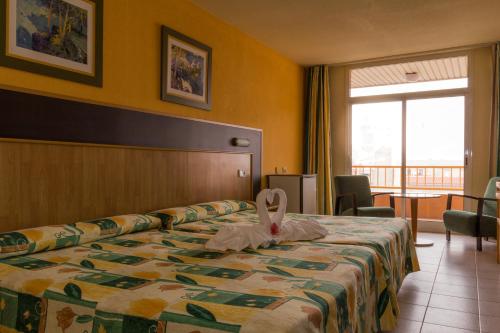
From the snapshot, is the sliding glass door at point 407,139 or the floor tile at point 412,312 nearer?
the floor tile at point 412,312

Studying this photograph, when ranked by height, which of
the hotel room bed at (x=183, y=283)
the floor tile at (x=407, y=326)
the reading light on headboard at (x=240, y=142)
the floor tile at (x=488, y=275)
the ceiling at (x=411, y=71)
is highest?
the ceiling at (x=411, y=71)

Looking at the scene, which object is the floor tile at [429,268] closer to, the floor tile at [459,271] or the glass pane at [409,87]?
the floor tile at [459,271]

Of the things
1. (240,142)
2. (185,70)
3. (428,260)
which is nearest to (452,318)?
(428,260)

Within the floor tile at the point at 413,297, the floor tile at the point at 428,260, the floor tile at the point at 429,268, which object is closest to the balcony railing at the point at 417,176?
the floor tile at the point at 428,260

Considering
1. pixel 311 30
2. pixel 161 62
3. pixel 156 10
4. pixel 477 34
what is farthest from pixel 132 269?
pixel 477 34

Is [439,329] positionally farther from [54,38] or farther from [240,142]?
[54,38]

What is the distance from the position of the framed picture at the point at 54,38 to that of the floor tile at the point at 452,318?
2761 mm

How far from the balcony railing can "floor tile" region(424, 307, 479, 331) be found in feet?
11.6

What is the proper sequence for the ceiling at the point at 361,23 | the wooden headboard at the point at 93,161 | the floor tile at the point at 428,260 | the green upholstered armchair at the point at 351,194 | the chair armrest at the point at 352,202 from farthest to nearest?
the green upholstered armchair at the point at 351,194, the chair armrest at the point at 352,202, the floor tile at the point at 428,260, the ceiling at the point at 361,23, the wooden headboard at the point at 93,161

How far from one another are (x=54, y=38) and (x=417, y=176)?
19.9ft

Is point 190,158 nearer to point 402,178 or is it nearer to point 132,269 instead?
point 132,269

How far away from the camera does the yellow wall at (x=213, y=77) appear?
2.89 metres

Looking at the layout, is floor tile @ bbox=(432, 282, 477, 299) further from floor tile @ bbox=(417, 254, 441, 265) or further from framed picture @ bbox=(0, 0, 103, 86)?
framed picture @ bbox=(0, 0, 103, 86)

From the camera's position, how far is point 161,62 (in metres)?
3.37
